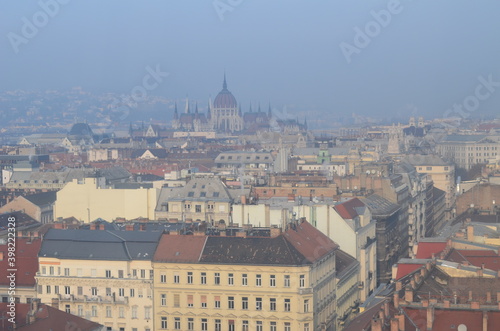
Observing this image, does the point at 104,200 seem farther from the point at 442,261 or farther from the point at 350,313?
the point at 442,261

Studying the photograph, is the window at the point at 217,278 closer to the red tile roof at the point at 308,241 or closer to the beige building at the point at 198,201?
the red tile roof at the point at 308,241

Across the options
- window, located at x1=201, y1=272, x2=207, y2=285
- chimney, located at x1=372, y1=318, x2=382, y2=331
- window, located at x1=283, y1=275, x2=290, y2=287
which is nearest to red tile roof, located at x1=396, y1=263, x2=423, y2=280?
window, located at x1=283, y1=275, x2=290, y2=287

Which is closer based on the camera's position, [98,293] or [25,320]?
[25,320]

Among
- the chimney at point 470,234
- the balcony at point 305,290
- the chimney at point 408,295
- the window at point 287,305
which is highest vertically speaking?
the chimney at point 470,234

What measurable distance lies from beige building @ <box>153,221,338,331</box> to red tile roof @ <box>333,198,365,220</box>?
48.8 ft

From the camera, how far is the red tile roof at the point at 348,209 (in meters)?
72.6

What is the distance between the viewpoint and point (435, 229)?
114812 mm

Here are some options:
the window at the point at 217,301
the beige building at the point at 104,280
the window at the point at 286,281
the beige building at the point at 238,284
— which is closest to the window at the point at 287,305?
the beige building at the point at 238,284

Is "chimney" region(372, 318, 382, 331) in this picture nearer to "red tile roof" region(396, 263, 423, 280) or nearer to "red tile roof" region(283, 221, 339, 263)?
"red tile roof" region(396, 263, 423, 280)

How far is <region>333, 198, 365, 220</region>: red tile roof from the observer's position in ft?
238

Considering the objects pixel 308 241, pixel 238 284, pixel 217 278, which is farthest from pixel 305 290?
pixel 308 241

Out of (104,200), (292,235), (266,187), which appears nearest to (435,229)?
(266,187)

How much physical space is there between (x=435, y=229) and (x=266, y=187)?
1264 inches

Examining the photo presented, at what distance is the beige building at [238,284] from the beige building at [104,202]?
2470 cm
